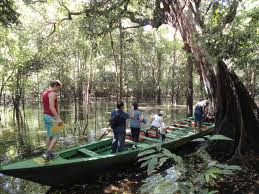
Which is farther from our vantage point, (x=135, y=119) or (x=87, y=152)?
(x=135, y=119)

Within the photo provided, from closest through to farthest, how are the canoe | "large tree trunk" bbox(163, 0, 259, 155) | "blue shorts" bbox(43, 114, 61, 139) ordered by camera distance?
the canoe, "blue shorts" bbox(43, 114, 61, 139), "large tree trunk" bbox(163, 0, 259, 155)

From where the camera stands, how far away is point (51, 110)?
21.2 ft

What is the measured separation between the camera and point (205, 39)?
26.9ft

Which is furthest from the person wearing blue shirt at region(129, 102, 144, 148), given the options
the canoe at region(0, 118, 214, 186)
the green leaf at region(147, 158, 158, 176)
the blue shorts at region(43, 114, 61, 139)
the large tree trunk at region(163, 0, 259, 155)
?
the green leaf at region(147, 158, 158, 176)

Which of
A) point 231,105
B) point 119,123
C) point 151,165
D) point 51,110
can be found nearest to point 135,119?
point 119,123

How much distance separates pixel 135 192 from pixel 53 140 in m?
2.22

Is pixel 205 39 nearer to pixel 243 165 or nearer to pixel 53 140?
pixel 243 165

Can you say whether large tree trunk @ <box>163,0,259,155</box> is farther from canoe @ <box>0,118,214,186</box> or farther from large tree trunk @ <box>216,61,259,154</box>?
canoe @ <box>0,118,214,186</box>

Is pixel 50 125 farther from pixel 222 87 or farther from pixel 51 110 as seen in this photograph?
pixel 222 87

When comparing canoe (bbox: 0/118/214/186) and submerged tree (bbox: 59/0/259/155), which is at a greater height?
submerged tree (bbox: 59/0/259/155)

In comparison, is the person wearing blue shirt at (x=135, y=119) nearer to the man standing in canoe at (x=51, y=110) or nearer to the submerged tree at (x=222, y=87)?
the submerged tree at (x=222, y=87)

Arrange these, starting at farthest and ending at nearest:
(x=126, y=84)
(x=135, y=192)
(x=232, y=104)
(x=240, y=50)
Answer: (x=126, y=84)
(x=232, y=104)
(x=240, y=50)
(x=135, y=192)

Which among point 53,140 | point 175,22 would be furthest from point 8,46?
point 53,140

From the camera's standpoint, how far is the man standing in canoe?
6.46 m
